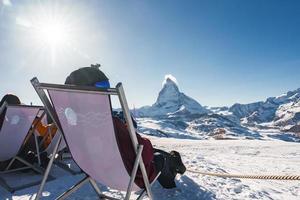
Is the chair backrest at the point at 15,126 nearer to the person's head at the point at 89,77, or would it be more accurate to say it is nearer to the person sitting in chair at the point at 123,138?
the person sitting in chair at the point at 123,138

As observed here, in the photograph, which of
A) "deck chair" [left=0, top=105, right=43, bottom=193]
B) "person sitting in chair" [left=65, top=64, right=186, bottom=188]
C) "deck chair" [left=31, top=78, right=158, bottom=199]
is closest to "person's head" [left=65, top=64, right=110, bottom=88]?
"person sitting in chair" [left=65, top=64, right=186, bottom=188]

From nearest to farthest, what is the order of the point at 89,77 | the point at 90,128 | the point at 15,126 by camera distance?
the point at 90,128 → the point at 89,77 → the point at 15,126

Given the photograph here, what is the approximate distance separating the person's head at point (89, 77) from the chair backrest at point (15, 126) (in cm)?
199

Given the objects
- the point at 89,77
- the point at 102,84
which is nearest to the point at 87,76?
the point at 89,77

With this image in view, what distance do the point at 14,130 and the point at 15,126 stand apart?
3.7 inches

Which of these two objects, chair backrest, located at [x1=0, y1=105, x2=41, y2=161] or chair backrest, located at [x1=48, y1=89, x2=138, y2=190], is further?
chair backrest, located at [x1=0, y1=105, x2=41, y2=161]

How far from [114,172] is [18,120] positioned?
279 centimetres

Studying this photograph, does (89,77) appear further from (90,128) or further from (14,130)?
(14,130)

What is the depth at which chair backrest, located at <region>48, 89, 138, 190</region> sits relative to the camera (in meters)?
2.67

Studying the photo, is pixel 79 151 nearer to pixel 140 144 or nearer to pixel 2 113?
pixel 140 144

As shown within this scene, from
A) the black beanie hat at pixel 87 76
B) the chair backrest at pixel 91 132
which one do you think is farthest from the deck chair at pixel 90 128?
the black beanie hat at pixel 87 76

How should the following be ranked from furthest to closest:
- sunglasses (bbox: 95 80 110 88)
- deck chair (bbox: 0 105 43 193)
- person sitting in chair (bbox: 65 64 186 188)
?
deck chair (bbox: 0 105 43 193) → sunglasses (bbox: 95 80 110 88) → person sitting in chair (bbox: 65 64 186 188)

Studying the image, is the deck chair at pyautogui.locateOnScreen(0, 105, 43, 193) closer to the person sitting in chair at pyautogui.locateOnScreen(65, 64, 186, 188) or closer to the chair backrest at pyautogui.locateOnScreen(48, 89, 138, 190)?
the person sitting in chair at pyautogui.locateOnScreen(65, 64, 186, 188)

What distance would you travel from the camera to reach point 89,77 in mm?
3182
